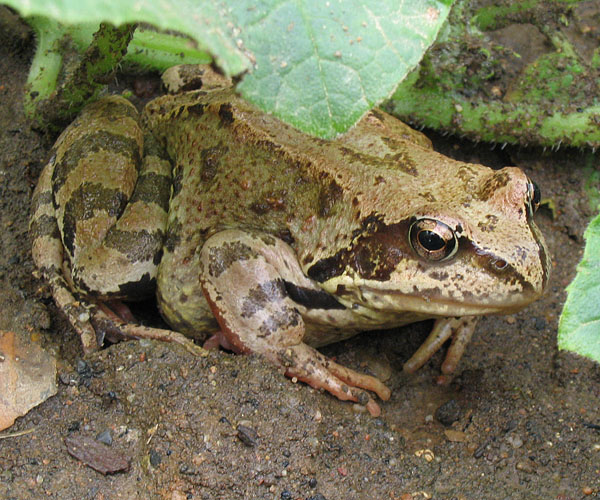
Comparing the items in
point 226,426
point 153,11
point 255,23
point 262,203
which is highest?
point 153,11

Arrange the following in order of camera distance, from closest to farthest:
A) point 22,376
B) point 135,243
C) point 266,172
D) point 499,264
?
point 499,264, point 22,376, point 266,172, point 135,243

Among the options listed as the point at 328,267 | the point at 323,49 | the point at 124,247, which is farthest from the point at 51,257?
the point at 323,49

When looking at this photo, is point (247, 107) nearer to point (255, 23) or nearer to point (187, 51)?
point (187, 51)

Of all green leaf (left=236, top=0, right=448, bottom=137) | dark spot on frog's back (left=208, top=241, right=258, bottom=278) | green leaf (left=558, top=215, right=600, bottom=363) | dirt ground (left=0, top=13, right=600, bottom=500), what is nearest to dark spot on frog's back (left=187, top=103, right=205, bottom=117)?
dark spot on frog's back (left=208, top=241, right=258, bottom=278)

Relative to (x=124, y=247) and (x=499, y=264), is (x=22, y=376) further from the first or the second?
(x=499, y=264)

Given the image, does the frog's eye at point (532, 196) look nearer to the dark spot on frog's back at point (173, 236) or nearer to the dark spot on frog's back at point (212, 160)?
the dark spot on frog's back at point (212, 160)

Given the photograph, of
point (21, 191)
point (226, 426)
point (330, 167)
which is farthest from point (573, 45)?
point (21, 191)
